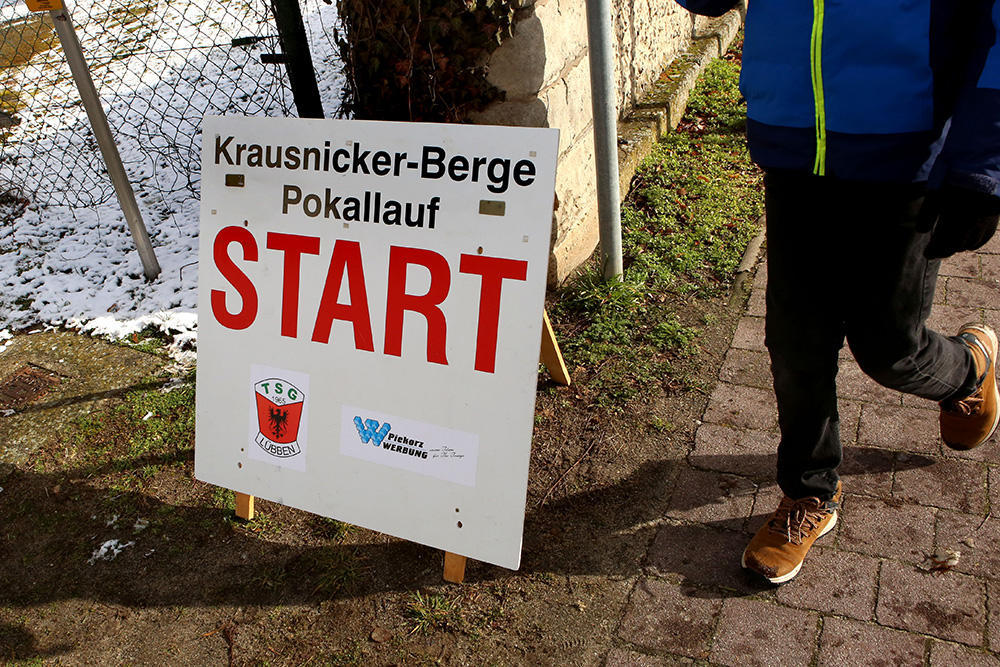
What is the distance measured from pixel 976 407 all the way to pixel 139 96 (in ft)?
16.8

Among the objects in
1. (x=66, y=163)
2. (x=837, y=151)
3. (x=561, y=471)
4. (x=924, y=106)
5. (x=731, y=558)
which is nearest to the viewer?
(x=924, y=106)

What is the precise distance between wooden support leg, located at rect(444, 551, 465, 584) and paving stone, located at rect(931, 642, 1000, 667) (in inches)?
47.8

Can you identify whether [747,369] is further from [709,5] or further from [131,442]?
[131,442]

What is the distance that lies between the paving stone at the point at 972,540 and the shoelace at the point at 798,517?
1.13ft

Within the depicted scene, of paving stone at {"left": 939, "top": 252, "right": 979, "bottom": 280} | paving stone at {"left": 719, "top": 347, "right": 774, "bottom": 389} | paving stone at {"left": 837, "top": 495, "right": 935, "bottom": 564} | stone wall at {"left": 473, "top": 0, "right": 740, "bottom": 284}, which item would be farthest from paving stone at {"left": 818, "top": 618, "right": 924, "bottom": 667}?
paving stone at {"left": 939, "top": 252, "right": 979, "bottom": 280}

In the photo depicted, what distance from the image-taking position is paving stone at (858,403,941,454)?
252cm

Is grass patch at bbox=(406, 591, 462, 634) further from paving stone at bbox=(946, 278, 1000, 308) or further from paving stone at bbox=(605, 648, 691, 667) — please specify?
paving stone at bbox=(946, 278, 1000, 308)

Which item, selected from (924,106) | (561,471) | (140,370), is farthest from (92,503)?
(924,106)

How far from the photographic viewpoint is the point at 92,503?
2.67m

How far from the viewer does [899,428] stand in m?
2.59

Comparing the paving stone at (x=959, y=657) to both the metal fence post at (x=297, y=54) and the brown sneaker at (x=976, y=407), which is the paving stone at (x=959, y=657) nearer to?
the brown sneaker at (x=976, y=407)

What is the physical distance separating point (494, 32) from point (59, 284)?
8.56 feet

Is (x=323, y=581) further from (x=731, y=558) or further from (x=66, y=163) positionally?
(x=66, y=163)

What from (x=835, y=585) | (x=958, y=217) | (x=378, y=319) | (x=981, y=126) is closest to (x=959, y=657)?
(x=835, y=585)
